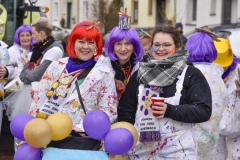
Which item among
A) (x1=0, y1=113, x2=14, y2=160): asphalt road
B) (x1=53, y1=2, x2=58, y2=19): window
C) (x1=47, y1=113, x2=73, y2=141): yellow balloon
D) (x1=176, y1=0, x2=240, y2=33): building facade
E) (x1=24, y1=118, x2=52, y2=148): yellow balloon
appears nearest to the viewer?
(x1=24, y1=118, x2=52, y2=148): yellow balloon

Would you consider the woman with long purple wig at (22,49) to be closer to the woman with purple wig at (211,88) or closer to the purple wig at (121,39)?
the purple wig at (121,39)

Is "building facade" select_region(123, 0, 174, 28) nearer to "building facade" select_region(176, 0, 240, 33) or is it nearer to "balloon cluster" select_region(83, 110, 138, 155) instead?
"building facade" select_region(176, 0, 240, 33)

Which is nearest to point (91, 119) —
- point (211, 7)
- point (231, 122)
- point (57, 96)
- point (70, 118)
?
point (70, 118)

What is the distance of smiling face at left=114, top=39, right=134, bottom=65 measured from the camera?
4.84 meters

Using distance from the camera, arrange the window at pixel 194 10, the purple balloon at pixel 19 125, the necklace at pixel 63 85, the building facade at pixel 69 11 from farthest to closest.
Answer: the building facade at pixel 69 11
the window at pixel 194 10
the necklace at pixel 63 85
the purple balloon at pixel 19 125

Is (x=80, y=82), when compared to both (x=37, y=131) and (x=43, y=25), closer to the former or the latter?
(x=37, y=131)

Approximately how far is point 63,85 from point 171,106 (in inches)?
37.1

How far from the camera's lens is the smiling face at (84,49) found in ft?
14.3

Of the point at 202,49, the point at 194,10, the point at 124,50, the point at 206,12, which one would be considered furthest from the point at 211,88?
the point at 194,10

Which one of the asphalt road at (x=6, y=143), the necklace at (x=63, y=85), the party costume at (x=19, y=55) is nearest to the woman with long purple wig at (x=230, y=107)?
the necklace at (x=63, y=85)

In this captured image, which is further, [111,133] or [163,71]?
[163,71]

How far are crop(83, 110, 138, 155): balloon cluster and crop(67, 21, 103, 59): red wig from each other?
0.80 m

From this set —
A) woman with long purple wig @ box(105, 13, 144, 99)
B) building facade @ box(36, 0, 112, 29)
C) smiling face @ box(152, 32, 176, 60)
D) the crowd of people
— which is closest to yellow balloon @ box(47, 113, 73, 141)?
the crowd of people

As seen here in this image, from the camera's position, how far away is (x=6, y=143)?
28.9 feet
